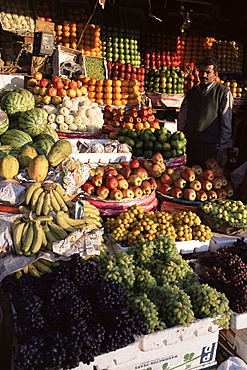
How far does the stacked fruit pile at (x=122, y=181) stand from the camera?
10.4ft

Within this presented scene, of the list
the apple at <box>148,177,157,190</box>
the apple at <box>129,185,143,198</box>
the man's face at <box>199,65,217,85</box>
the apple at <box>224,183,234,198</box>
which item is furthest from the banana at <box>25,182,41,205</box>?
the man's face at <box>199,65,217,85</box>

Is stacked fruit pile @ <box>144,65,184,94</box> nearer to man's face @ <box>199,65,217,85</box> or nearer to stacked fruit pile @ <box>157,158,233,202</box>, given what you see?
man's face @ <box>199,65,217,85</box>

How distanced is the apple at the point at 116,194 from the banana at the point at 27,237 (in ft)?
3.24

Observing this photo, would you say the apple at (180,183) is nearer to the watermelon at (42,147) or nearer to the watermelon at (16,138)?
the watermelon at (42,147)

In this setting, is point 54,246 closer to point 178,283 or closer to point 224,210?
point 178,283

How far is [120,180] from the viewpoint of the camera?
326cm

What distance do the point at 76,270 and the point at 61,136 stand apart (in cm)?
270

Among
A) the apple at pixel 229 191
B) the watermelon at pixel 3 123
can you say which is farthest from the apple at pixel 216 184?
the watermelon at pixel 3 123

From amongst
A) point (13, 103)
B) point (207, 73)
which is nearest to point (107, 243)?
point (13, 103)

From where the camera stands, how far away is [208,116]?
4.65 m

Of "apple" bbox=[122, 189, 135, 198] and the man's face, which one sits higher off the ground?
the man's face

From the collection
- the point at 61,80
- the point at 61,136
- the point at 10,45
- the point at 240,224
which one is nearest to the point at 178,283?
the point at 240,224

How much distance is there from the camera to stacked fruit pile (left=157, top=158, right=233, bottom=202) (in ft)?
11.4

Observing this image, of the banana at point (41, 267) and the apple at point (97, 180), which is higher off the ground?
the apple at point (97, 180)
